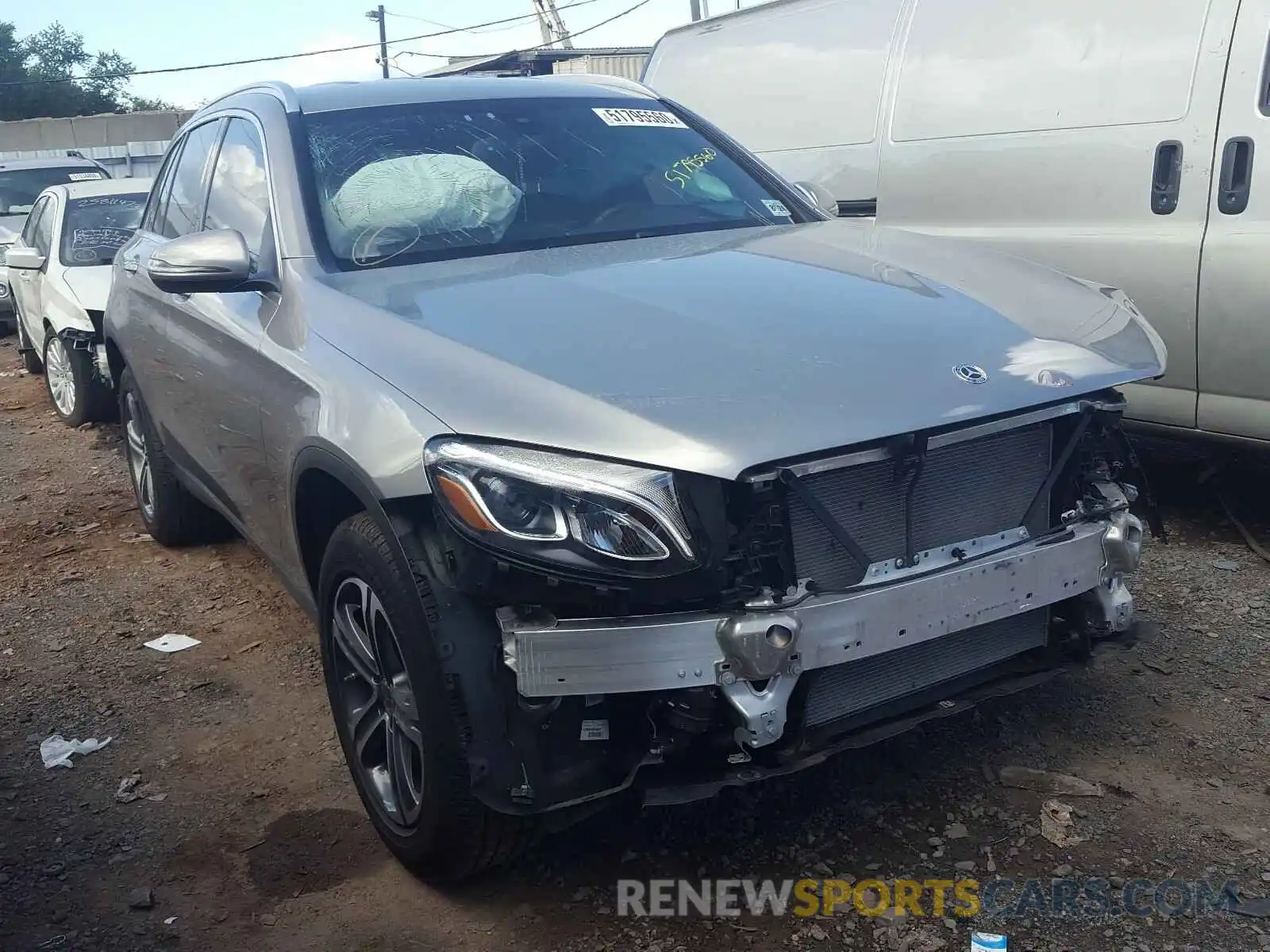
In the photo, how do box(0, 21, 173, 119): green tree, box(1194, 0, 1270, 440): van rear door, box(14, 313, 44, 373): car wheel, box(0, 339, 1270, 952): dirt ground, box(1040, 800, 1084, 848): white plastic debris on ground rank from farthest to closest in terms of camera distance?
box(0, 21, 173, 119): green tree < box(14, 313, 44, 373): car wheel < box(1194, 0, 1270, 440): van rear door < box(1040, 800, 1084, 848): white plastic debris on ground < box(0, 339, 1270, 952): dirt ground

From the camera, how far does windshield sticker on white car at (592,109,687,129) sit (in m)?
3.98

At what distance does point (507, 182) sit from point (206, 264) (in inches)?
34.4

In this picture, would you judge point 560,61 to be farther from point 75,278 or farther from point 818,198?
point 818,198

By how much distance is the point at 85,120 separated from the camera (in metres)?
33.2

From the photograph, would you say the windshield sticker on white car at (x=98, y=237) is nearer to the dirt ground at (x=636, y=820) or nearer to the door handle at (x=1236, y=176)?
the dirt ground at (x=636, y=820)

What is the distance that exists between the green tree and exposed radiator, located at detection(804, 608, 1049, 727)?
56.6m

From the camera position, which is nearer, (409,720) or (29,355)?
(409,720)

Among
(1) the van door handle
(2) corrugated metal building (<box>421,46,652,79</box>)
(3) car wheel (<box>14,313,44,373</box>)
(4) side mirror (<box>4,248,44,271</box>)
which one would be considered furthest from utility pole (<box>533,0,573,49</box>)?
(1) the van door handle

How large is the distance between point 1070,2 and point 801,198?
5.32 ft

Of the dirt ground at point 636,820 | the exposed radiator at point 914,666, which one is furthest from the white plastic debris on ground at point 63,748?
the exposed radiator at point 914,666

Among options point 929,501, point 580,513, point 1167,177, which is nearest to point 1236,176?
point 1167,177

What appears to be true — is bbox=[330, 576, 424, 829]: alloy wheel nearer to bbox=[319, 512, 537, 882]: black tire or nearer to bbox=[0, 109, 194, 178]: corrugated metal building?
bbox=[319, 512, 537, 882]: black tire

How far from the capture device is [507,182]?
3592mm

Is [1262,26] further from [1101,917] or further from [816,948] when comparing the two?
[816,948]
